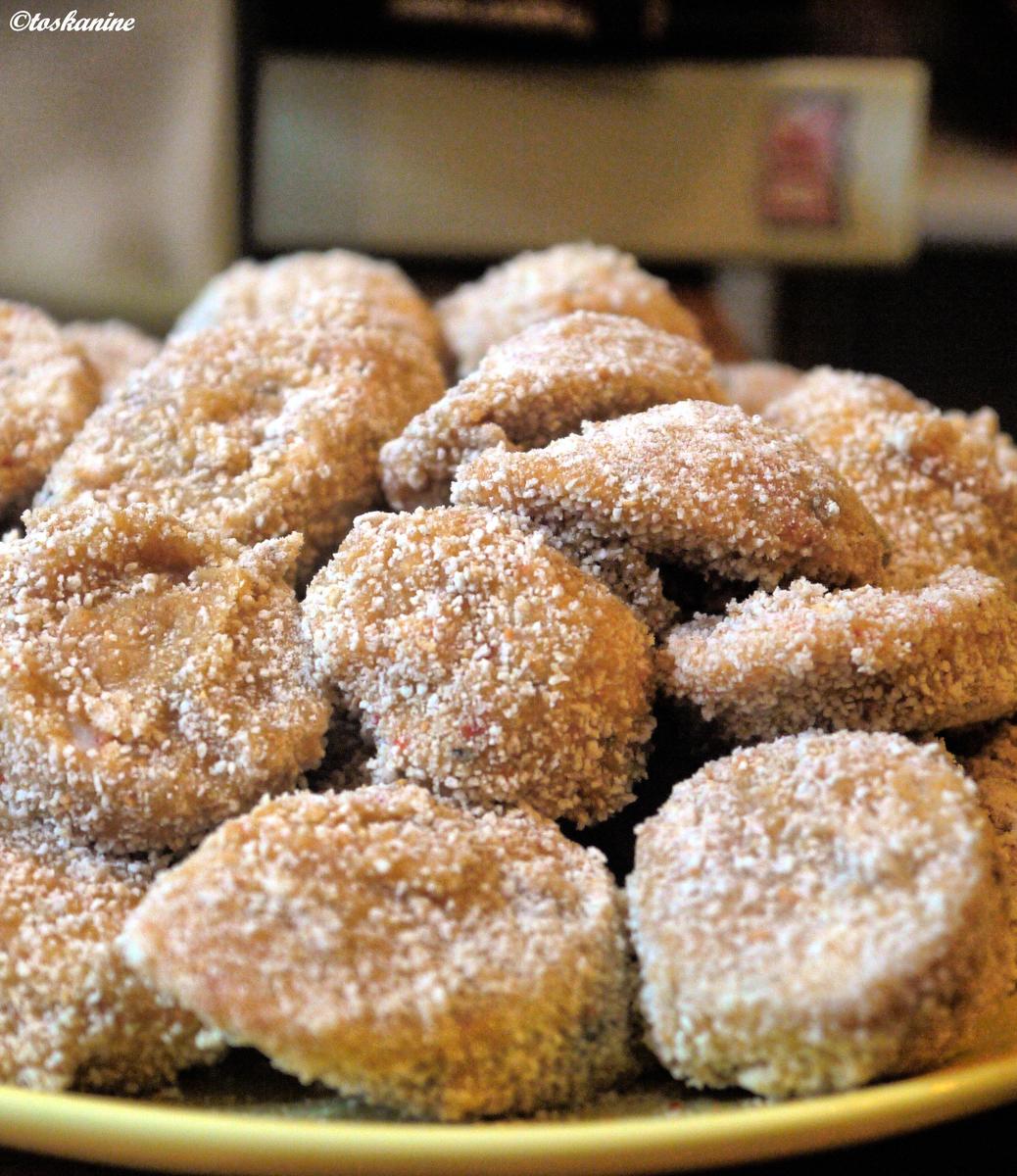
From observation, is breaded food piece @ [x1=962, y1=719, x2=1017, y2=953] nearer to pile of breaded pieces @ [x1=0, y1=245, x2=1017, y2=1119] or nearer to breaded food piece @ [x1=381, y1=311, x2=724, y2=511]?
pile of breaded pieces @ [x1=0, y1=245, x2=1017, y2=1119]

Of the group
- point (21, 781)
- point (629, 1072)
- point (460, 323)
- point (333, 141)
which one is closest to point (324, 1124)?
point (629, 1072)

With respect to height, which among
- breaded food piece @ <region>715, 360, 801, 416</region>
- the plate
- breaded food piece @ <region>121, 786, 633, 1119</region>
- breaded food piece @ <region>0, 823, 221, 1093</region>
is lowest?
breaded food piece @ <region>0, 823, 221, 1093</region>

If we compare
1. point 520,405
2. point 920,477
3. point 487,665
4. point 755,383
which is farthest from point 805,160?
point 487,665

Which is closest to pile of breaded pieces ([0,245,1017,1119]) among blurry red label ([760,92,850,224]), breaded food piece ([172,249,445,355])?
breaded food piece ([172,249,445,355])

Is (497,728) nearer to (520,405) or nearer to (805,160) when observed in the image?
(520,405)

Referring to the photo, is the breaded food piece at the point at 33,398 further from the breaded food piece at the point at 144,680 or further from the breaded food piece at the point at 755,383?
the breaded food piece at the point at 755,383

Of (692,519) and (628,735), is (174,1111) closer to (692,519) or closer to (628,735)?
(628,735)
